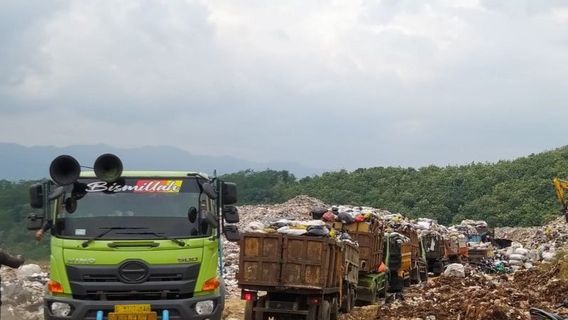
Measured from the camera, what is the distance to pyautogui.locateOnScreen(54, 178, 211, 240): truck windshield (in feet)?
26.9

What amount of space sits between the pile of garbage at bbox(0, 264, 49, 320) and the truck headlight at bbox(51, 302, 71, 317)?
437cm

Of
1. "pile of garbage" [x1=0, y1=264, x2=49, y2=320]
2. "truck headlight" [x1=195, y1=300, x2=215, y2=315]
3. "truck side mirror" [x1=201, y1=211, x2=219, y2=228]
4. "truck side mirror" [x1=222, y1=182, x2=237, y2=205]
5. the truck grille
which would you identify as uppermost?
"truck side mirror" [x1=222, y1=182, x2=237, y2=205]

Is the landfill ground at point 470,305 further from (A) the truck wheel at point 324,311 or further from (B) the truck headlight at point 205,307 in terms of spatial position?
(B) the truck headlight at point 205,307

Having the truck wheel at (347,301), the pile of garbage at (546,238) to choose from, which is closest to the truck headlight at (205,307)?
the truck wheel at (347,301)

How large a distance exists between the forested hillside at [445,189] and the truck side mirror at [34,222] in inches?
1846

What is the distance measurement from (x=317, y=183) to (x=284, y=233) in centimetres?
5150

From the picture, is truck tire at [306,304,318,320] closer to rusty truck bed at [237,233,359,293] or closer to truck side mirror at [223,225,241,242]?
rusty truck bed at [237,233,359,293]

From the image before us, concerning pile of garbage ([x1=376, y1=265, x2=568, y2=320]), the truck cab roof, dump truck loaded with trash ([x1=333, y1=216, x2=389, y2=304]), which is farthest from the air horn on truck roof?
dump truck loaded with trash ([x1=333, y1=216, x2=389, y2=304])

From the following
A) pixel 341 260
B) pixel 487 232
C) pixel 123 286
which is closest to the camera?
pixel 123 286

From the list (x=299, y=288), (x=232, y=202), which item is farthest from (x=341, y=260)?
(x=232, y=202)

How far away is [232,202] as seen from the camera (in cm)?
859

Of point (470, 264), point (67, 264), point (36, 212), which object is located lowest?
point (470, 264)

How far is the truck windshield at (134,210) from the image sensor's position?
819cm

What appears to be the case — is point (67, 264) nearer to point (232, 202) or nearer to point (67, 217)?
point (67, 217)
